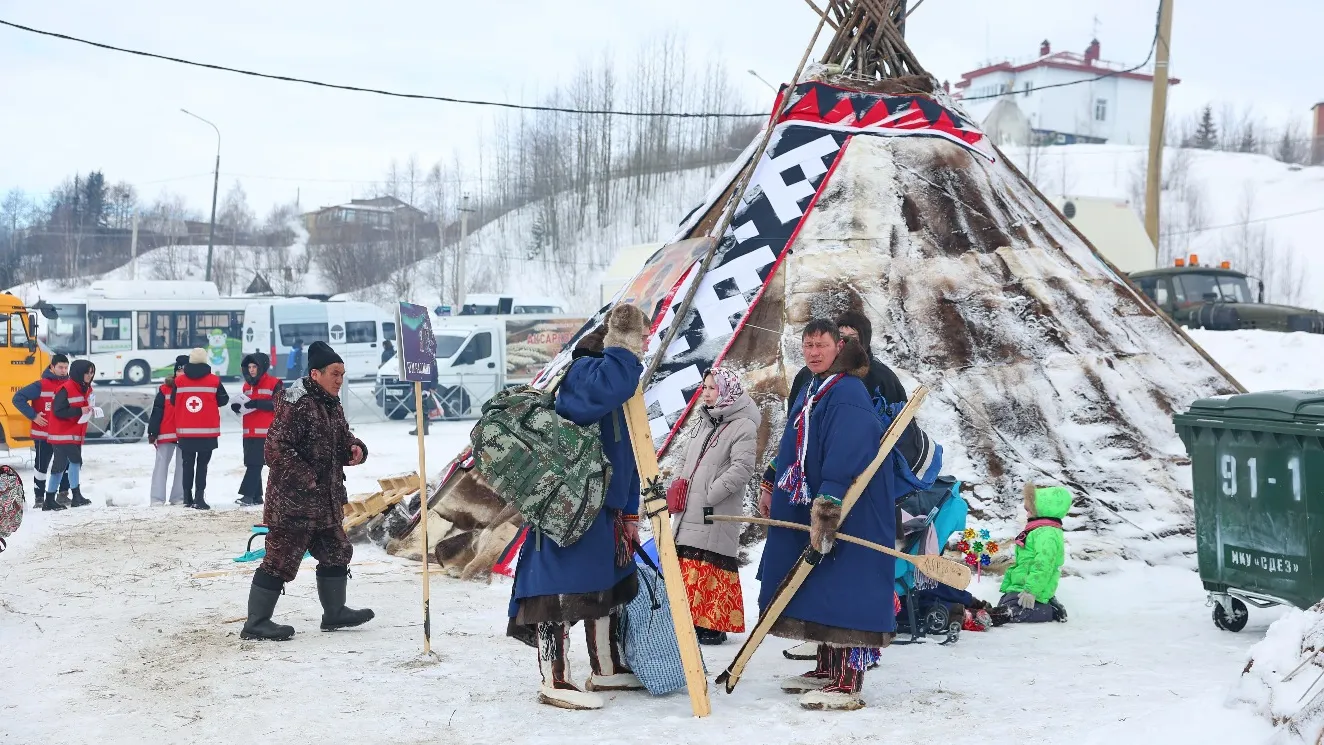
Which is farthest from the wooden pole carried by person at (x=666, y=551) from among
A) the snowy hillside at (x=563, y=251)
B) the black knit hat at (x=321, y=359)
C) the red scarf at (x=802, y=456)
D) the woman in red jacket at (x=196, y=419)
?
the snowy hillside at (x=563, y=251)

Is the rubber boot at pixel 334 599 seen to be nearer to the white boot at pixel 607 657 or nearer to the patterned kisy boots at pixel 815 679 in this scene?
the white boot at pixel 607 657

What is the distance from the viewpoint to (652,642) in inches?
196

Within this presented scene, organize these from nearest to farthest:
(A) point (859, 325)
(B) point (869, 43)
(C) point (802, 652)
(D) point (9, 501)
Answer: (A) point (859, 325), (C) point (802, 652), (D) point (9, 501), (B) point (869, 43)

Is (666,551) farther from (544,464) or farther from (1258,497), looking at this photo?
(1258,497)

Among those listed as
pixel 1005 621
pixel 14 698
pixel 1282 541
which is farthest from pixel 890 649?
pixel 14 698

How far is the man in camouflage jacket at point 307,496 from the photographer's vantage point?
19.9ft

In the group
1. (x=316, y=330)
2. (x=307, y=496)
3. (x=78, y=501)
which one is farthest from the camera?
(x=316, y=330)

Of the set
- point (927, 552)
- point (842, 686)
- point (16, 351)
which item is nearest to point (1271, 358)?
point (927, 552)

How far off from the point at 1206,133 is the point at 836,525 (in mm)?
80620

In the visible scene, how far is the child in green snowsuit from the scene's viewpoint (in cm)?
632

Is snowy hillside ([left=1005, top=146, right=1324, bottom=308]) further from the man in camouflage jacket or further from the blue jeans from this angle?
the man in camouflage jacket

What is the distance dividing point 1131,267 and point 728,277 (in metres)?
20.6

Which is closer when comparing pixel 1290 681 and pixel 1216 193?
pixel 1290 681

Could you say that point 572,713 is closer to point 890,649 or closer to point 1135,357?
point 890,649
